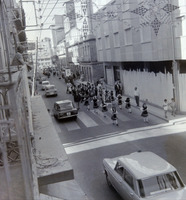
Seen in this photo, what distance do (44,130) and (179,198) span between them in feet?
10.9

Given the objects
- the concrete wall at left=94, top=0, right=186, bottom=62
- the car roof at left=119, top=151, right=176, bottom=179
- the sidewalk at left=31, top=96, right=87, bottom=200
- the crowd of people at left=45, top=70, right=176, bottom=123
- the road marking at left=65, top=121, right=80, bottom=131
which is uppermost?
the concrete wall at left=94, top=0, right=186, bottom=62

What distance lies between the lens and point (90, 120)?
20062 mm

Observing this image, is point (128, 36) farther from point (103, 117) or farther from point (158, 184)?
point (158, 184)

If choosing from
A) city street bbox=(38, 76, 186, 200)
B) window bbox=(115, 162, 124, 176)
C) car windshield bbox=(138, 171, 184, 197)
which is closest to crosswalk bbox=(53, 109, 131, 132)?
city street bbox=(38, 76, 186, 200)

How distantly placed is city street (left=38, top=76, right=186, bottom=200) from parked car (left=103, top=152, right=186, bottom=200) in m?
1.15

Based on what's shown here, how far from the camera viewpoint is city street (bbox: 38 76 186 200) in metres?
10.3

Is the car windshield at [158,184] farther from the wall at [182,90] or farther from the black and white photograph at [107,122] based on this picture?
the wall at [182,90]

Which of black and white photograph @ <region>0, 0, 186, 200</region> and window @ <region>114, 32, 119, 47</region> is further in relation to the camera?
window @ <region>114, 32, 119, 47</region>

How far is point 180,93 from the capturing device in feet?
63.5

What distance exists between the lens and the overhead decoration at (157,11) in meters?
18.4

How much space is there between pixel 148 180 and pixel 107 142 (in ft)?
23.4

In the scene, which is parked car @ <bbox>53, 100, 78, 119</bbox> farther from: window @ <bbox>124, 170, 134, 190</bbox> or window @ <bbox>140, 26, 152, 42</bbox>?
window @ <bbox>124, 170, 134, 190</bbox>

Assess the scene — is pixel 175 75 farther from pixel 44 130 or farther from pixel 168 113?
pixel 44 130

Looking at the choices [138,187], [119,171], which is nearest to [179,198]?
[138,187]
